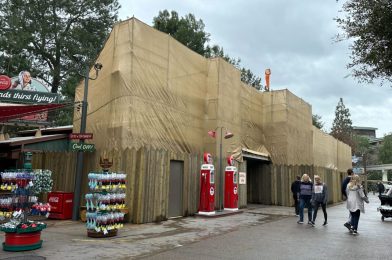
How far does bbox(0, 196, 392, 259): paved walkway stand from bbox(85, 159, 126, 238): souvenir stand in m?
0.27

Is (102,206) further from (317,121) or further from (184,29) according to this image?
(317,121)

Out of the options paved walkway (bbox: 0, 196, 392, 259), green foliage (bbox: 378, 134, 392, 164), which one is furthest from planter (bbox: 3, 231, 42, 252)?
green foliage (bbox: 378, 134, 392, 164)

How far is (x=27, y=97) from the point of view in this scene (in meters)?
15.7

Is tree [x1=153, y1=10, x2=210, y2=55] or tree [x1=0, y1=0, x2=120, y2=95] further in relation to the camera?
tree [x1=153, y1=10, x2=210, y2=55]

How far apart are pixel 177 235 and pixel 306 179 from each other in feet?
17.6

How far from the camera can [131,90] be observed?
41.7 feet

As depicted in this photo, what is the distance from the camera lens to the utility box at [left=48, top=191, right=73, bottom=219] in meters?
11.9

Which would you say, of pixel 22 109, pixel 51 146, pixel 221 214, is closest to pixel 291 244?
pixel 221 214

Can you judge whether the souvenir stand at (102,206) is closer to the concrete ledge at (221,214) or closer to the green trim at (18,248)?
the green trim at (18,248)

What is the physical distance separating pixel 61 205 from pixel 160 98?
5.13m

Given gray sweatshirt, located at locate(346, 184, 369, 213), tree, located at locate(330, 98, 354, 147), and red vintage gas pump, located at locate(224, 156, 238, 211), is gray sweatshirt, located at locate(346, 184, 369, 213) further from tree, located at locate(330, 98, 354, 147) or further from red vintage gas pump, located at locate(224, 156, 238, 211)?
tree, located at locate(330, 98, 354, 147)

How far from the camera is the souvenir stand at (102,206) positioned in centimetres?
890

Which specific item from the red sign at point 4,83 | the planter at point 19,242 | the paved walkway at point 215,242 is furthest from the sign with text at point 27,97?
the planter at point 19,242

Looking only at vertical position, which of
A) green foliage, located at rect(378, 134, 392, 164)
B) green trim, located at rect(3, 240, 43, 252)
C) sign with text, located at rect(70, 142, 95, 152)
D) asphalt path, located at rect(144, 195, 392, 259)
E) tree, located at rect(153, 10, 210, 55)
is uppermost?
tree, located at rect(153, 10, 210, 55)
